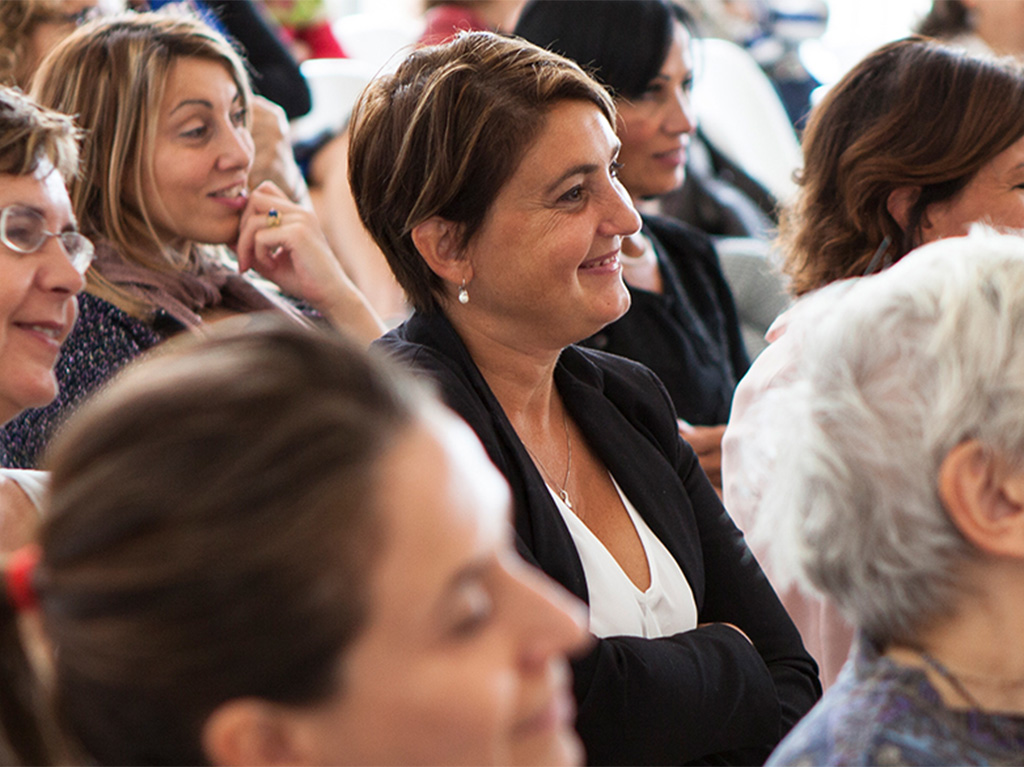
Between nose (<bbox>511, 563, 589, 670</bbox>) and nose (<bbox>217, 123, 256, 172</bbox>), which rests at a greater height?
nose (<bbox>511, 563, 589, 670</bbox>)

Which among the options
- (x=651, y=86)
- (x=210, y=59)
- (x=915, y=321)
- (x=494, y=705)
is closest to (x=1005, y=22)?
(x=651, y=86)

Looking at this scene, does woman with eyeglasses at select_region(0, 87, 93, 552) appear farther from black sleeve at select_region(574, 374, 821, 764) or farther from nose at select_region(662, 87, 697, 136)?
nose at select_region(662, 87, 697, 136)

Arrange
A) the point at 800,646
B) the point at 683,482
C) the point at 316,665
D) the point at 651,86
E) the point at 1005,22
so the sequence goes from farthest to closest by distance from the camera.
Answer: the point at 1005,22 < the point at 651,86 < the point at 683,482 < the point at 800,646 < the point at 316,665

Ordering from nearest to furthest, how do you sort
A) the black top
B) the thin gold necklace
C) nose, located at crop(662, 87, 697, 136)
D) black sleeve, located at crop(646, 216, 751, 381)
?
the thin gold necklace, the black top, black sleeve, located at crop(646, 216, 751, 381), nose, located at crop(662, 87, 697, 136)

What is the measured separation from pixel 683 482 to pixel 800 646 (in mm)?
312

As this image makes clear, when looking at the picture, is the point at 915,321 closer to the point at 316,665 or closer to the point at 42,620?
the point at 316,665

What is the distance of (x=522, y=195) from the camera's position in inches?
69.6

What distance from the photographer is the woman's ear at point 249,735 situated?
2.46 feet

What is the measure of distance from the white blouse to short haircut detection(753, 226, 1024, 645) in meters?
0.55

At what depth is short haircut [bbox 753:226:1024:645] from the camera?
1046mm

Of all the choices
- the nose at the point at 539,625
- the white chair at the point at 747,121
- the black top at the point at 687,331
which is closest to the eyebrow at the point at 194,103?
the black top at the point at 687,331

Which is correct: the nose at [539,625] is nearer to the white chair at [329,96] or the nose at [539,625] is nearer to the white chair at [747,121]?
the white chair at [329,96]

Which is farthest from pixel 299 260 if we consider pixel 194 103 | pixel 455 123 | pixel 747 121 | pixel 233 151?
pixel 747 121

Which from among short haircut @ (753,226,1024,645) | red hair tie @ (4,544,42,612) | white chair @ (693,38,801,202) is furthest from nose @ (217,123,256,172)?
white chair @ (693,38,801,202)
